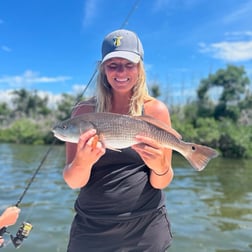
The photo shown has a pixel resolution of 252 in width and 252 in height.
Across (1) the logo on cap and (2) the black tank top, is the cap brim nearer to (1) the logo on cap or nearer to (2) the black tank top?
(1) the logo on cap

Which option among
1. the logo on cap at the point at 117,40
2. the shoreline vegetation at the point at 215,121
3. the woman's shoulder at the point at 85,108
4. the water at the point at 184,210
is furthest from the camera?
the shoreline vegetation at the point at 215,121

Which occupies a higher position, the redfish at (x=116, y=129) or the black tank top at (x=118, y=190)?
the redfish at (x=116, y=129)

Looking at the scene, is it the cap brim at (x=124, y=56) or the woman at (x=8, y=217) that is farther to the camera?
the woman at (x=8, y=217)

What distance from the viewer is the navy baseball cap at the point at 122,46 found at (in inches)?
94.4

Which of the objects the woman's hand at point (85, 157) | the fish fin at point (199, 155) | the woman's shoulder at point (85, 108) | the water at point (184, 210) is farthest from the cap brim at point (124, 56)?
the water at point (184, 210)

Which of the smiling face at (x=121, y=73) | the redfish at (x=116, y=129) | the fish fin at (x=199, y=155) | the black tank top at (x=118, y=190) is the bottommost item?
the black tank top at (x=118, y=190)

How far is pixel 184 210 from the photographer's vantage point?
9.57 m

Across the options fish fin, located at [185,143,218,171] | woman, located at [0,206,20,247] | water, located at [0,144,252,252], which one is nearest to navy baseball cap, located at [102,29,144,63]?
fish fin, located at [185,143,218,171]

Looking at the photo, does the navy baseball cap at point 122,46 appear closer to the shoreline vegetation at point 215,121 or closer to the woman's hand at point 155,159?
the woman's hand at point 155,159

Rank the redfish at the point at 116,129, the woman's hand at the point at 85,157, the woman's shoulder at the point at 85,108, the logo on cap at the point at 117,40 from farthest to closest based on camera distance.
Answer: the woman's shoulder at the point at 85,108, the logo on cap at the point at 117,40, the redfish at the point at 116,129, the woman's hand at the point at 85,157

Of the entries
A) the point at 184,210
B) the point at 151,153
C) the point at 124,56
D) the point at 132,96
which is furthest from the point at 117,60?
the point at 184,210

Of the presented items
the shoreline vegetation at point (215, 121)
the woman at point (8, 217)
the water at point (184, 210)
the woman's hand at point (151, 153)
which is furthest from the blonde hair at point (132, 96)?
the shoreline vegetation at point (215, 121)

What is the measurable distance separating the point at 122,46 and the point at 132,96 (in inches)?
13.3

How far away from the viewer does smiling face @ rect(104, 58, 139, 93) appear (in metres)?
2.41
